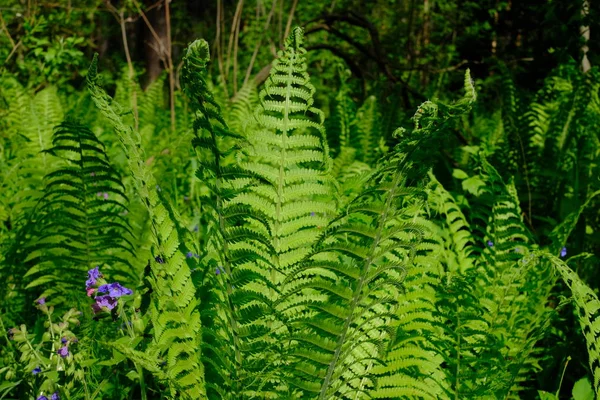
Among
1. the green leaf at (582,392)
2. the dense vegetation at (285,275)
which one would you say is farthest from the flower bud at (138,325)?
the green leaf at (582,392)

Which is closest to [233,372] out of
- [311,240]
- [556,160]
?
[311,240]

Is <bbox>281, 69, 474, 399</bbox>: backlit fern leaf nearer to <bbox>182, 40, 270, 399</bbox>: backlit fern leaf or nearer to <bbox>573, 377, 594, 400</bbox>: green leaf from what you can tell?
<bbox>182, 40, 270, 399</bbox>: backlit fern leaf

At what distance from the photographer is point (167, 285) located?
120cm

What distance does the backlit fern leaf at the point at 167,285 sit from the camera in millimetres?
1127

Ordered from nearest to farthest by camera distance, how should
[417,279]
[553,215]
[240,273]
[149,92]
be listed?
[240,273] → [417,279] → [553,215] → [149,92]

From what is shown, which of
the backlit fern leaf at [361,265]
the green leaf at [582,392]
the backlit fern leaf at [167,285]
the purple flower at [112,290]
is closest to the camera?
the backlit fern leaf at [361,265]

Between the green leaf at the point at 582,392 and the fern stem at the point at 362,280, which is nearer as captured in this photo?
the fern stem at the point at 362,280

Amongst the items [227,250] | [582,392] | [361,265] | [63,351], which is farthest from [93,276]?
[582,392]

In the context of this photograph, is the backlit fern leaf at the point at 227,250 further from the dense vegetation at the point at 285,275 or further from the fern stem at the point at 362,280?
the fern stem at the point at 362,280

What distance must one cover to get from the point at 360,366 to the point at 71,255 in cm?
98

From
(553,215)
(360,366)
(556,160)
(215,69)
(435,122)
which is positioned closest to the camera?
(435,122)

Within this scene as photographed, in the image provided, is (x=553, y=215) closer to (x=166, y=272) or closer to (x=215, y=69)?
(x=166, y=272)

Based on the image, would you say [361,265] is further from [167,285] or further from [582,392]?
[582,392]

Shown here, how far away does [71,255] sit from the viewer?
1859 millimetres
